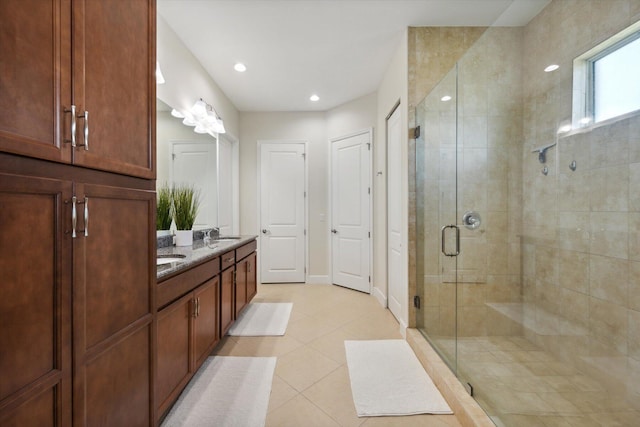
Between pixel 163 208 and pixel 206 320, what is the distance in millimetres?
1045

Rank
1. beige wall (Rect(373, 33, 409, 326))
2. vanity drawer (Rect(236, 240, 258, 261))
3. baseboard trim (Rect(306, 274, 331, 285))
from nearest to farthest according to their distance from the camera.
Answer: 1. beige wall (Rect(373, 33, 409, 326))
2. vanity drawer (Rect(236, 240, 258, 261))
3. baseboard trim (Rect(306, 274, 331, 285))

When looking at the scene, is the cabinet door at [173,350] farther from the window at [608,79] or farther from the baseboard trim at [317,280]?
the baseboard trim at [317,280]

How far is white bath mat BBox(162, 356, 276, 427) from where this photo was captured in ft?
5.02

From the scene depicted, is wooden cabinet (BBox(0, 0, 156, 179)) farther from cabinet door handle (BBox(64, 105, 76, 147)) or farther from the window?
the window

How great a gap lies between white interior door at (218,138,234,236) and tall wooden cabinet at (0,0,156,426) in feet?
8.27

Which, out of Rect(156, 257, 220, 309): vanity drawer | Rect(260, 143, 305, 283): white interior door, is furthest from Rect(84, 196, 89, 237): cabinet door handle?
Rect(260, 143, 305, 283): white interior door

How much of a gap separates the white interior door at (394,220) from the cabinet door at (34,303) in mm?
2369

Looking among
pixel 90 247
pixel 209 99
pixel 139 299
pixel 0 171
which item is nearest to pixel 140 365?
pixel 139 299

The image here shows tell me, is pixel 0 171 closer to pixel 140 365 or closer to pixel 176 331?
pixel 140 365

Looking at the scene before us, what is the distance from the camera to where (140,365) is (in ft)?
3.70

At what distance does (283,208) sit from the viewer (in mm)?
4426

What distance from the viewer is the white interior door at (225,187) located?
11.9ft

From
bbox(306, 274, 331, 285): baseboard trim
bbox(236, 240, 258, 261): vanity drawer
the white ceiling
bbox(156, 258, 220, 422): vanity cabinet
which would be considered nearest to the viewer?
bbox(156, 258, 220, 422): vanity cabinet

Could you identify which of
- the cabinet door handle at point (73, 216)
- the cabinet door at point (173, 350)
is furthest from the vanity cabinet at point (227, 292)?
the cabinet door handle at point (73, 216)
